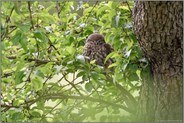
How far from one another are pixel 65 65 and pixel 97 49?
29 centimetres

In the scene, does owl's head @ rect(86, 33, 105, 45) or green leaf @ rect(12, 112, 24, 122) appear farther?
owl's head @ rect(86, 33, 105, 45)

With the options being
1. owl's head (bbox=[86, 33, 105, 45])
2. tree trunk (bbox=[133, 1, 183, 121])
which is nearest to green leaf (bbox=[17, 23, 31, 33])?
tree trunk (bbox=[133, 1, 183, 121])

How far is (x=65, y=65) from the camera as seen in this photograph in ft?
4.32

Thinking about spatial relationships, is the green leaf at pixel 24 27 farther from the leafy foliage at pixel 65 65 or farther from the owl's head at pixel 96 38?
the owl's head at pixel 96 38

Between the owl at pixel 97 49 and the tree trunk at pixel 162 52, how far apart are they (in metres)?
0.26

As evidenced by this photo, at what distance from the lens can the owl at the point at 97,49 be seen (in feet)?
4.95

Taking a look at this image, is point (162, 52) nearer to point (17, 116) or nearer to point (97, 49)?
point (97, 49)

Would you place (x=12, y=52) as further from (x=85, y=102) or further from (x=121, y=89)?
(x=121, y=89)

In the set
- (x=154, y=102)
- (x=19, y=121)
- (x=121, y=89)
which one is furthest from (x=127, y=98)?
(x=19, y=121)

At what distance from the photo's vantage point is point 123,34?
4.44 ft

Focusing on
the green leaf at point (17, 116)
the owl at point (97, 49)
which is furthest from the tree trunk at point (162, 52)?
the green leaf at point (17, 116)

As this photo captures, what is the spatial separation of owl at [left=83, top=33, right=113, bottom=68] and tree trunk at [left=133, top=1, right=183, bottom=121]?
→ 263mm

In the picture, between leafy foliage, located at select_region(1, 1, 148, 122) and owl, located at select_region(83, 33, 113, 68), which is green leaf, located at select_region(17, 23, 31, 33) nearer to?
leafy foliage, located at select_region(1, 1, 148, 122)

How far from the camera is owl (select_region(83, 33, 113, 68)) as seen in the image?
151 centimetres
